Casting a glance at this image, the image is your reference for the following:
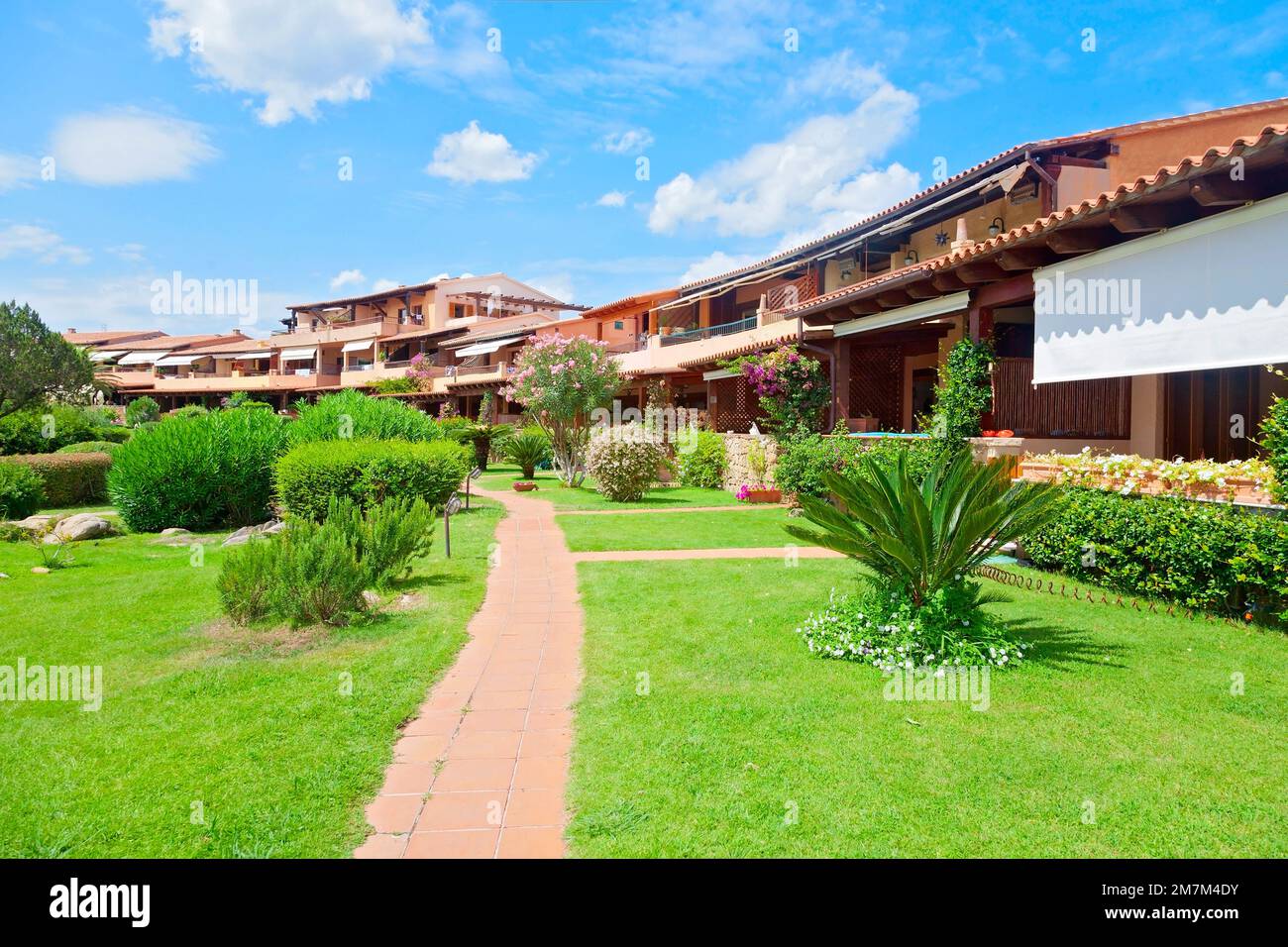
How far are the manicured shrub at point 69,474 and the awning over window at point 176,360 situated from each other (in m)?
42.8

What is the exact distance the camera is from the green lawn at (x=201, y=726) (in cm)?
331

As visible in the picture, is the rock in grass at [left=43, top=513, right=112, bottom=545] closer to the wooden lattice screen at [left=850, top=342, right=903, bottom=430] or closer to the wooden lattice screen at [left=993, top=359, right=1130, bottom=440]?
the wooden lattice screen at [left=993, top=359, right=1130, bottom=440]

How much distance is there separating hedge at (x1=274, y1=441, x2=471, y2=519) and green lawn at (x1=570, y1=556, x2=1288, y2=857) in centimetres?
732

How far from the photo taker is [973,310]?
11266 millimetres

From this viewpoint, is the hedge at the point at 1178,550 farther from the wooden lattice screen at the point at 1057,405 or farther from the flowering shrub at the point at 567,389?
the flowering shrub at the point at 567,389

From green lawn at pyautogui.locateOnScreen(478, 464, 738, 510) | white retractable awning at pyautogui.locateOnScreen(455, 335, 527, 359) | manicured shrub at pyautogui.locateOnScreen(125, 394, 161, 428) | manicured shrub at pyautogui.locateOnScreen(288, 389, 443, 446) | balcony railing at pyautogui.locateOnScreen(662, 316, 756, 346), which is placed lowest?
green lawn at pyautogui.locateOnScreen(478, 464, 738, 510)

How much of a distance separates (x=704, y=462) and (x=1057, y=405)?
36.4 feet

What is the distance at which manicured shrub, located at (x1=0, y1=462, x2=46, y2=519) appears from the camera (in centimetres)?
1541

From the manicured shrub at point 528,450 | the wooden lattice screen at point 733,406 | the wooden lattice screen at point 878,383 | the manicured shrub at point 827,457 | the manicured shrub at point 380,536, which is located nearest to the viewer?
the manicured shrub at point 380,536

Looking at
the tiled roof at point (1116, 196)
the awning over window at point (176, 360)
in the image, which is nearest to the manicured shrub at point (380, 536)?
the tiled roof at point (1116, 196)
